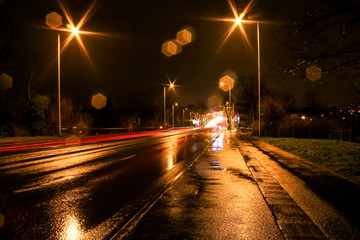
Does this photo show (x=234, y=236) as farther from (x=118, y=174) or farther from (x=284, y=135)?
(x=284, y=135)

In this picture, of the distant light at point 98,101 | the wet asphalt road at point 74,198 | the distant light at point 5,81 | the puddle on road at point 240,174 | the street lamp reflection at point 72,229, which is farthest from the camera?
the distant light at point 98,101

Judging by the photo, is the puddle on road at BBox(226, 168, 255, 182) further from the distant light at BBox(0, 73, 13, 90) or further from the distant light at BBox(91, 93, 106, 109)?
the distant light at BBox(91, 93, 106, 109)

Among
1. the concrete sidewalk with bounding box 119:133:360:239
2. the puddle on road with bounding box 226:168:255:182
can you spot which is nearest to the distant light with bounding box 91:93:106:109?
the puddle on road with bounding box 226:168:255:182

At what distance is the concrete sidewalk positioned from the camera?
13.1 ft

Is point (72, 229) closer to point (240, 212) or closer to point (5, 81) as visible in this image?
point (240, 212)

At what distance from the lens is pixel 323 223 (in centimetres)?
438

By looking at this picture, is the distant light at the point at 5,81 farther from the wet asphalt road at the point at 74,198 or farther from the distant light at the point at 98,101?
the distant light at the point at 98,101

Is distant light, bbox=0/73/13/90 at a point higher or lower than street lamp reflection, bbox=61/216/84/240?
higher

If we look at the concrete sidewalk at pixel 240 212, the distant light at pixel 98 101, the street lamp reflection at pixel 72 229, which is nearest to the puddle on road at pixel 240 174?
the concrete sidewalk at pixel 240 212

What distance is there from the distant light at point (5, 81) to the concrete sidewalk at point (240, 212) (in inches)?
1122

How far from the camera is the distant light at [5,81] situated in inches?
1099

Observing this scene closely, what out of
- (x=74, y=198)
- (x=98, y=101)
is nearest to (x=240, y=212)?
Answer: (x=74, y=198)

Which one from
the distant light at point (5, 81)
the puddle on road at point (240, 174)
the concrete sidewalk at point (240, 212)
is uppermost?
the distant light at point (5, 81)

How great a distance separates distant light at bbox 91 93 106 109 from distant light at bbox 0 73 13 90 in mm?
29547
